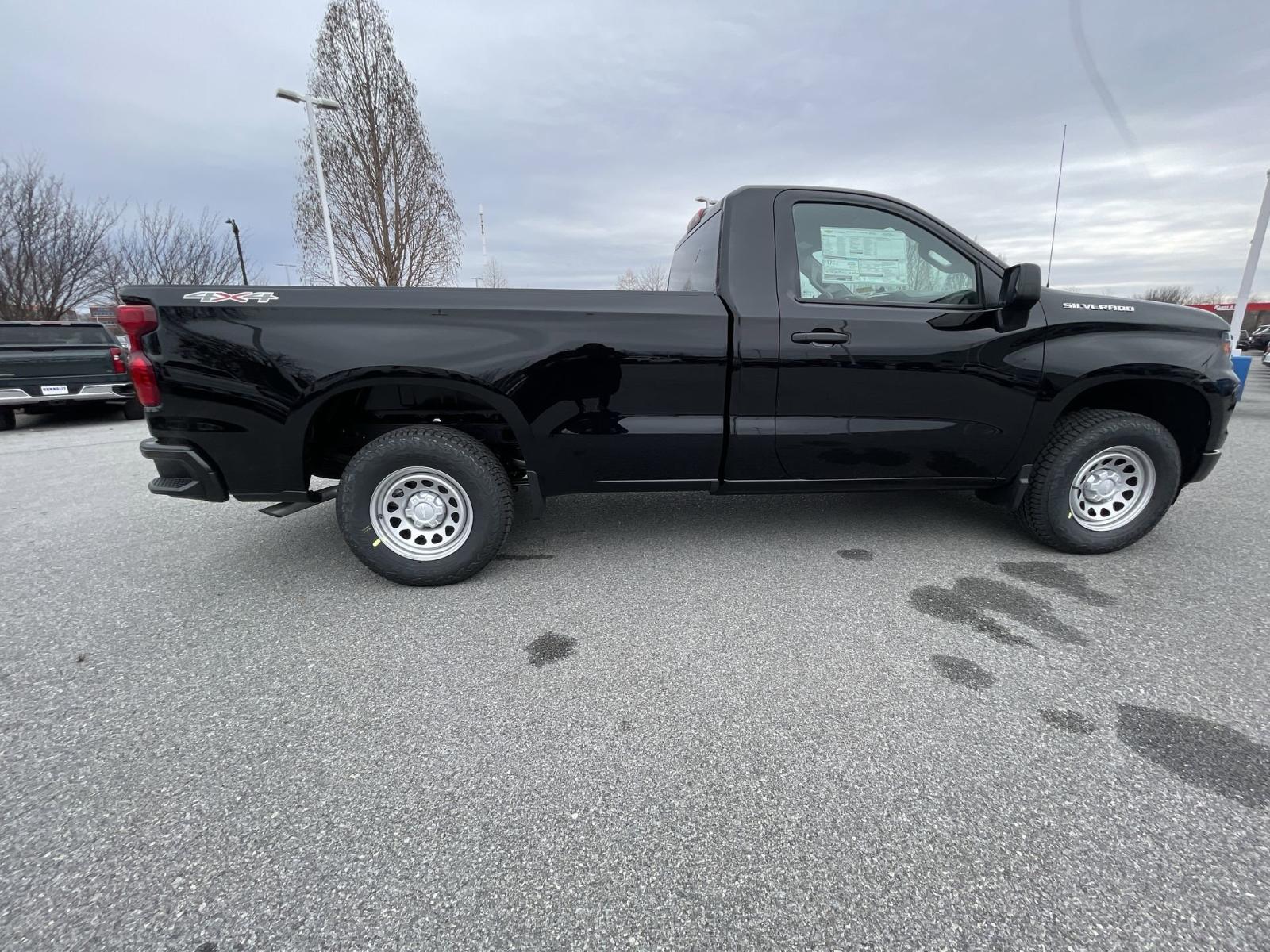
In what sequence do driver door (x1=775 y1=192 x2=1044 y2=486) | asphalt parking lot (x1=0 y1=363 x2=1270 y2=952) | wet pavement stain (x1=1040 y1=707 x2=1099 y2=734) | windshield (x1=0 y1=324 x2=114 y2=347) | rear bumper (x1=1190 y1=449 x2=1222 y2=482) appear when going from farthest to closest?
windshield (x1=0 y1=324 x2=114 y2=347), rear bumper (x1=1190 y1=449 x2=1222 y2=482), driver door (x1=775 y1=192 x2=1044 y2=486), wet pavement stain (x1=1040 y1=707 x2=1099 y2=734), asphalt parking lot (x1=0 y1=363 x2=1270 y2=952)

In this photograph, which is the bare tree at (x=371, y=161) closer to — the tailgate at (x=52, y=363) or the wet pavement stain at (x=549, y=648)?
the tailgate at (x=52, y=363)

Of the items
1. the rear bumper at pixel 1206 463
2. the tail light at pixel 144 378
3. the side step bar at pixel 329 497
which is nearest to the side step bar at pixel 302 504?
the side step bar at pixel 329 497

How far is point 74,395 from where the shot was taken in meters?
8.94

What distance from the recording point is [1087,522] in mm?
3496

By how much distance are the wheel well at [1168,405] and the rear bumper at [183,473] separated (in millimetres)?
4606

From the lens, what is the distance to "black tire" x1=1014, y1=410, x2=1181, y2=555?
332 cm

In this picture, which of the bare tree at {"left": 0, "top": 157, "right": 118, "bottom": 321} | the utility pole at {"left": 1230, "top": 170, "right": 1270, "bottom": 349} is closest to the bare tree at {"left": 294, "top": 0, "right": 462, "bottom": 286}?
the bare tree at {"left": 0, "top": 157, "right": 118, "bottom": 321}

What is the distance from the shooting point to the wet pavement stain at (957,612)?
8.58 ft

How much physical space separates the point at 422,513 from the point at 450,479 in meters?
0.24

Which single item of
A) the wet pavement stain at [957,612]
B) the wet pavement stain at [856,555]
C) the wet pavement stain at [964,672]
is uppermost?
the wet pavement stain at [856,555]

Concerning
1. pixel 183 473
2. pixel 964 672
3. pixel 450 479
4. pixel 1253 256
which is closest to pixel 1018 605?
pixel 964 672

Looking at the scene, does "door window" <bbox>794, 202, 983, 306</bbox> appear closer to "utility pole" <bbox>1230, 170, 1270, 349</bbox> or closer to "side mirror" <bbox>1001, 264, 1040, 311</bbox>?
"side mirror" <bbox>1001, 264, 1040, 311</bbox>

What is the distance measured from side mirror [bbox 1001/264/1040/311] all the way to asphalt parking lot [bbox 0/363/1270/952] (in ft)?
4.63

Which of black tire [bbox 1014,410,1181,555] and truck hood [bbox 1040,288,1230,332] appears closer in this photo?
truck hood [bbox 1040,288,1230,332]
